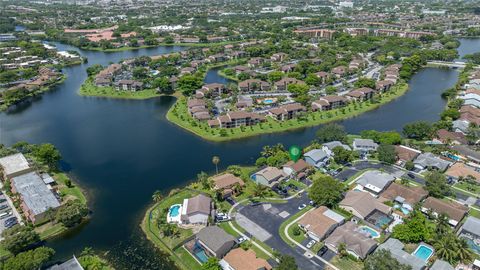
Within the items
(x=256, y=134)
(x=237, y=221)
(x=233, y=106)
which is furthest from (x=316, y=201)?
(x=233, y=106)

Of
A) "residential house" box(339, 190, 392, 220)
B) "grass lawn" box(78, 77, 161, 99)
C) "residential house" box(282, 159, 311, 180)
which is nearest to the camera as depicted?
"residential house" box(339, 190, 392, 220)

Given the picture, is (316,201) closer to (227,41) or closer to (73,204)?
(73,204)

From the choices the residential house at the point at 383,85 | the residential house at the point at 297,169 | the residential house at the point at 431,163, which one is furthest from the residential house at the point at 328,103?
the residential house at the point at 297,169

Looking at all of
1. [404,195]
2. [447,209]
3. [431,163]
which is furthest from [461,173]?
[404,195]

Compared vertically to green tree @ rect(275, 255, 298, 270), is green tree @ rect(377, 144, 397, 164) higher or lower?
higher

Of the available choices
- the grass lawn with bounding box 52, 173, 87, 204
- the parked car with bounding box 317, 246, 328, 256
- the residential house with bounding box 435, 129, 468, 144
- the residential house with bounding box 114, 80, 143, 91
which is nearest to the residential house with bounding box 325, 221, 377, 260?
the parked car with bounding box 317, 246, 328, 256

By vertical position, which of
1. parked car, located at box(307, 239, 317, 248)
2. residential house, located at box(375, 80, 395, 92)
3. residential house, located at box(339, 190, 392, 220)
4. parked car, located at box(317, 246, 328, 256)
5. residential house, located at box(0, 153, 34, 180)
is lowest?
parked car, located at box(317, 246, 328, 256)

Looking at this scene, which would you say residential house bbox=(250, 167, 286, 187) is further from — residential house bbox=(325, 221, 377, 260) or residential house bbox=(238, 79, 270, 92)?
residential house bbox=(238, 79, 270, 92)

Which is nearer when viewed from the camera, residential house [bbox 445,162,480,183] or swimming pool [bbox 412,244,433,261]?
swimming pool [bbox 412,244,433,261]
